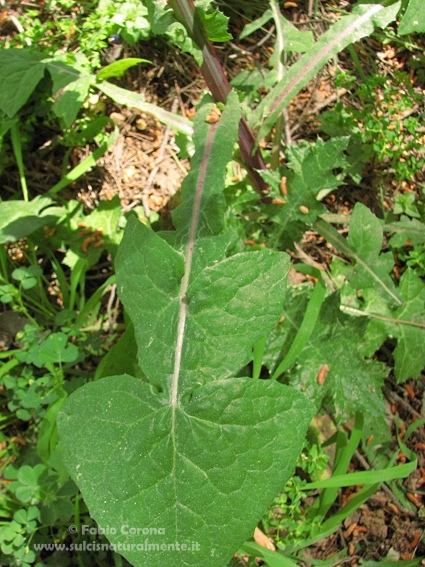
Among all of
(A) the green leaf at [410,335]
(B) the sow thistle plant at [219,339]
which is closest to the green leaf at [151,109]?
(B) the sow thistle plant at [219,339]

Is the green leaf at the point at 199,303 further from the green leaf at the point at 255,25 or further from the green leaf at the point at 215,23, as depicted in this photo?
the green leaf at the point at 255,25

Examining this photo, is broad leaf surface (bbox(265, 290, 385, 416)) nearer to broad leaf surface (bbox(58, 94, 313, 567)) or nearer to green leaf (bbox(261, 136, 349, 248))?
green leaf (bbox(261, 136, 349, 248))

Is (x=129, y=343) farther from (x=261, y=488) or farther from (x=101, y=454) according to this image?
(x=261, y=488)

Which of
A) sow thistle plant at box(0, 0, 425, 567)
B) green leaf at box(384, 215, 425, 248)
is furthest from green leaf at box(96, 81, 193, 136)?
green leaf at box(384, 215, 425, 248)

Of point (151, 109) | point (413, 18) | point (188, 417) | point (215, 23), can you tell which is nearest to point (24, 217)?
point (151, 109)

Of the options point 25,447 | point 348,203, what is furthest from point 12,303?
point 348,203
